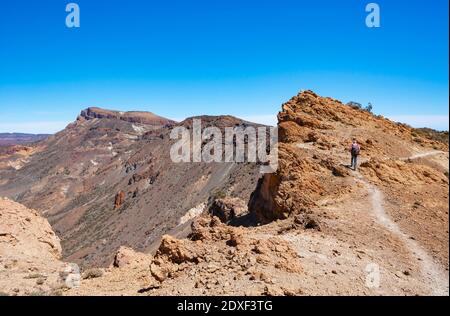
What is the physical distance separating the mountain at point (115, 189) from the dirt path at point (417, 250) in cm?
3199

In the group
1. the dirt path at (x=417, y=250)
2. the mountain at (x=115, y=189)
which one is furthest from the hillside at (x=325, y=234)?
the mountain at (x=115, y=189)

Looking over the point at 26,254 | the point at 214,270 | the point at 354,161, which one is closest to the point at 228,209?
the point at 354,161

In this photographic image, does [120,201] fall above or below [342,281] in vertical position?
below

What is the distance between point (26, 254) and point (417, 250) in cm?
1093

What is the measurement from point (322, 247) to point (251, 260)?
2440 mm

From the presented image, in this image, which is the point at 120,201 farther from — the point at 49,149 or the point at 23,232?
the point at 49,149

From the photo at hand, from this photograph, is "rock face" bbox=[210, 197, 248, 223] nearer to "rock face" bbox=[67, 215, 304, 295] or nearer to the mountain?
the mountain

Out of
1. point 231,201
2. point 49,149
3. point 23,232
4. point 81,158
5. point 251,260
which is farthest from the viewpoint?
point 49,149

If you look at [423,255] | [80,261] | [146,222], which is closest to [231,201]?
[423,255]

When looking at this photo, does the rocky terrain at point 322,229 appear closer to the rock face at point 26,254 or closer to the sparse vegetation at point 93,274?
the sparse vegetation at point 93,274

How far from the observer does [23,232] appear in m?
13.4

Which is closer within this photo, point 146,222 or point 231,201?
point 231,201

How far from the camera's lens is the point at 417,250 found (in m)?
10.3

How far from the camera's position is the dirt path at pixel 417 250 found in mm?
8492
